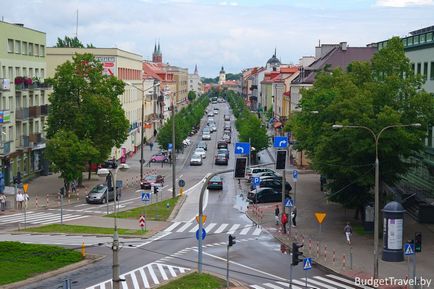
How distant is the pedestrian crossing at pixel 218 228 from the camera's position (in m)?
48.0

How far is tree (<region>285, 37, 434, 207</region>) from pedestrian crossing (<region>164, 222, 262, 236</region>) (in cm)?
581

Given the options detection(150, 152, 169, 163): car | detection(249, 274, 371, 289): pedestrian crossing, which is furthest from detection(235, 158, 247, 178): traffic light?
detection(150, 152, 169, 163): car

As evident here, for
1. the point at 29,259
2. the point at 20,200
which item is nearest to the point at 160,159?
the point at 20,200

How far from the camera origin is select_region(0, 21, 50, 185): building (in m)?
65.5

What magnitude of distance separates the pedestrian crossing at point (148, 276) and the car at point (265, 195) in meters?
24.5

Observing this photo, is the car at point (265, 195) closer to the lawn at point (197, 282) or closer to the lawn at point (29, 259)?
the lawn at point (29, 259)

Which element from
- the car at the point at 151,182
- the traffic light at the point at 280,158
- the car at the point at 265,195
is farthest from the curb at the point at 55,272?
the car at the point at 151,182

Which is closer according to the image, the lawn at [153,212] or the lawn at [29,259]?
the lawn at [29,259]

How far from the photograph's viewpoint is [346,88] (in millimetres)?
46719

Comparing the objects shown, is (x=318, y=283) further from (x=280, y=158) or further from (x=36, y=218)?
(x=36, y=218)

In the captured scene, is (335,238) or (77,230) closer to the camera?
(335,238)

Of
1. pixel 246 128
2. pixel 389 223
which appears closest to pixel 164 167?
pixel 246 128

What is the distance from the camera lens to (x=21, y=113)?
6950 centimetres

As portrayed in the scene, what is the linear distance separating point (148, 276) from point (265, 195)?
1100 inches
